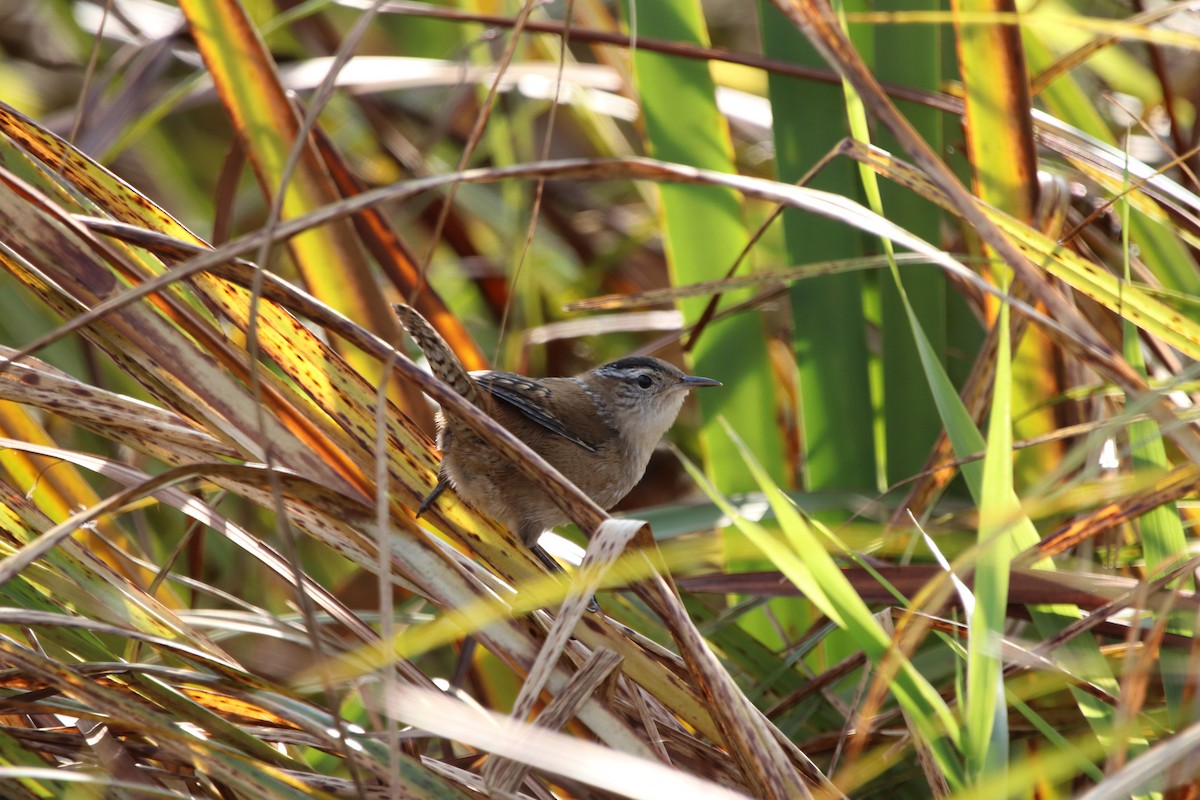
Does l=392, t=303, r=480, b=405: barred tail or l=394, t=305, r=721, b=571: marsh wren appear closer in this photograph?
l=392, t=303, r=480, b=405: barred tail

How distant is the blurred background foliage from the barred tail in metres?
0.15

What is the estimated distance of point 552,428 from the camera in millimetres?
2988

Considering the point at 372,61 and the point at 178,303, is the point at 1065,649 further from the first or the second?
the point at 372,61

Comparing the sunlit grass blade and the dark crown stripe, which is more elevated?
the sunlit grass blade

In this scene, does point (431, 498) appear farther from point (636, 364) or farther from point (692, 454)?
point (692, 454)

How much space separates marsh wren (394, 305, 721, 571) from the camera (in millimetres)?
2598

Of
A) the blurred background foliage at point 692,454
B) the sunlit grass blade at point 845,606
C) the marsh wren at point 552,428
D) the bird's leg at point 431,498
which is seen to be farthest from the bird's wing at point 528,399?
the sunlit grass blade at point 845,606

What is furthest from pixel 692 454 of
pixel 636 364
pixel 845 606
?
pixel 845 606

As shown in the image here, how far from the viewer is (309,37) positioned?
5.09m

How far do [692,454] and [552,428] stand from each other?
53.0 inches

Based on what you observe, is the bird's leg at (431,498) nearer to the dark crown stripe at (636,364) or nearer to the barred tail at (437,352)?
the barred tail at (437,352)

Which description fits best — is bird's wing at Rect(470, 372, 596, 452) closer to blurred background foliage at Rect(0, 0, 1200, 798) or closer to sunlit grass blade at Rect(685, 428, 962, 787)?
blurred background foliage at Rect(0, 0, 1200, 798)

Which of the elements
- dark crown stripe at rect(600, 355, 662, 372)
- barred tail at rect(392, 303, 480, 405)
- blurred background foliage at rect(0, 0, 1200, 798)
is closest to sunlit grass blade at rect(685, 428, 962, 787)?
blurred background foliage at rect(0, 0, 1200, 798)

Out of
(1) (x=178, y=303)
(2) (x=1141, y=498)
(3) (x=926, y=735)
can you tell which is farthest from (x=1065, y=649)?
(1) (x=178, y=303)
